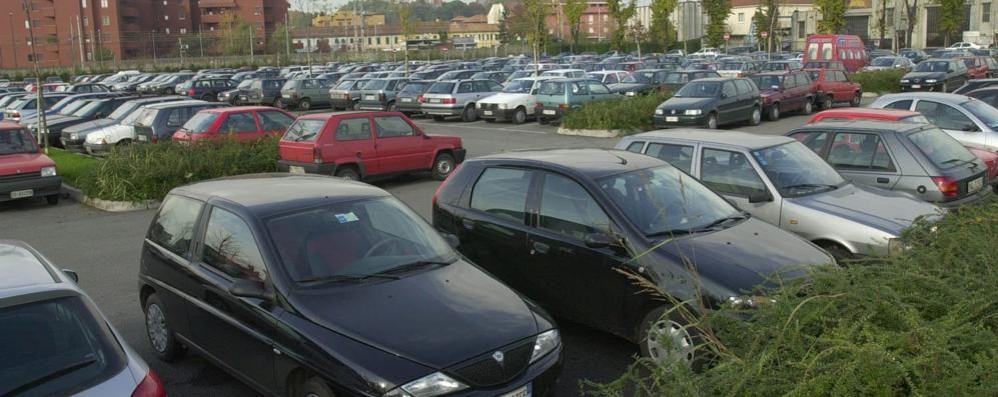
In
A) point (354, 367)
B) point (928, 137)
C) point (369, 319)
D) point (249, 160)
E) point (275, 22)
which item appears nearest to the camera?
point (354, 367)

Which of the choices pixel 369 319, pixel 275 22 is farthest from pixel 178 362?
pixel 275 22

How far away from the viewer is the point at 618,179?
23.2 ft

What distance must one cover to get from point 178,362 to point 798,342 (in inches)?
205

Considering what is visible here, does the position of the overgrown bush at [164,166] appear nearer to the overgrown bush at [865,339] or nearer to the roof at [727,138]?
the roof at [727,138]

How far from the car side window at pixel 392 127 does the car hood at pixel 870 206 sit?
31.0 ft

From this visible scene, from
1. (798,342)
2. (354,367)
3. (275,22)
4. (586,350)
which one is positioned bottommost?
(586,350)

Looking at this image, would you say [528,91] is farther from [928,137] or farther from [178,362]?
[178,362]

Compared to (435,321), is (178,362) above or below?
below

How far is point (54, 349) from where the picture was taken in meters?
4.13

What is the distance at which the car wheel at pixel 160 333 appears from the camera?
680 centimetres

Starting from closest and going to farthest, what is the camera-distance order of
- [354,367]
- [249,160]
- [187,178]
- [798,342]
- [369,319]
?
[798,342]
[354,367]
[369,319]
[187,178]
[249,160]

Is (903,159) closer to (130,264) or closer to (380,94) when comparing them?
(130,264)

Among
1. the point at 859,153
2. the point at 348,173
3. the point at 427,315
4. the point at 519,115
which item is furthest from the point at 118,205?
the point at 519,115

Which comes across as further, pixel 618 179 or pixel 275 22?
pixel 275 22
